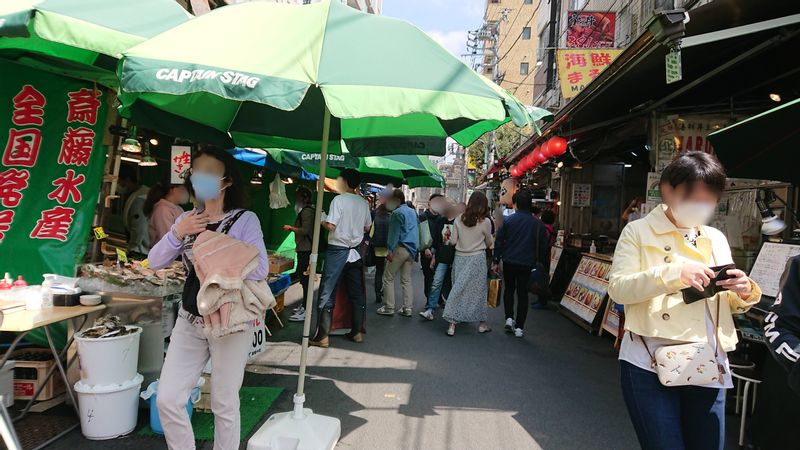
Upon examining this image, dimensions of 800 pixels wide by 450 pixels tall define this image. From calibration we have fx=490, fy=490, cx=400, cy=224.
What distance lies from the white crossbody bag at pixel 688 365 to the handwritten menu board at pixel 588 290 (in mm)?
5109

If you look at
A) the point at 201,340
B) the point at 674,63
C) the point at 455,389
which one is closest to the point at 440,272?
the point at 455,389

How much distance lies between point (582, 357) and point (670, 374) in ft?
15.0

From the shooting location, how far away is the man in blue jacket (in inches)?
323

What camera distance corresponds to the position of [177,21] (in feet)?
14.0

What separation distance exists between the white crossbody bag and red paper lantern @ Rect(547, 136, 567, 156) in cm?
717

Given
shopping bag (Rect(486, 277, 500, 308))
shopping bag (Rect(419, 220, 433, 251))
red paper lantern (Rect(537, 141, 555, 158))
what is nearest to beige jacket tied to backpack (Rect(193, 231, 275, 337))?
shopping bag (Rect(486, 277, 500, 308))

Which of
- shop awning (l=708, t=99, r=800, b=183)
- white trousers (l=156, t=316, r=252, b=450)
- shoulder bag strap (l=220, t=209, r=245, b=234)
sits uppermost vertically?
shop awning (l=708, t=99, r=800, b=183)

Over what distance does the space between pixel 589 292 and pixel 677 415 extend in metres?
5.73

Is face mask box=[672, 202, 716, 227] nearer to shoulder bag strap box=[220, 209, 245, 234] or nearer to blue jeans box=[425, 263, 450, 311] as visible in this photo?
shoulder bag strap box=[220, 209, 245, 234]

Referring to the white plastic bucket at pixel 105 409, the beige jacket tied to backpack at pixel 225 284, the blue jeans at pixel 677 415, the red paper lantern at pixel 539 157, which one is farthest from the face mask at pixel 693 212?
the red paper lantern at pixel 539 157

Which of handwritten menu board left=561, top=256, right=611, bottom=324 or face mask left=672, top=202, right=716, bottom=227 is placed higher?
face mask left=672, top=202, right=716, bottom=227

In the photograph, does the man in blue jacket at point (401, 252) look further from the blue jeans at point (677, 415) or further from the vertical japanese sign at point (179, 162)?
the blue jeans at point (677, 415)

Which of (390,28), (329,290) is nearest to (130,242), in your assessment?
(329,290)

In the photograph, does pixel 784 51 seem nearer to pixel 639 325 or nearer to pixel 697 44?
pixel 697 44
